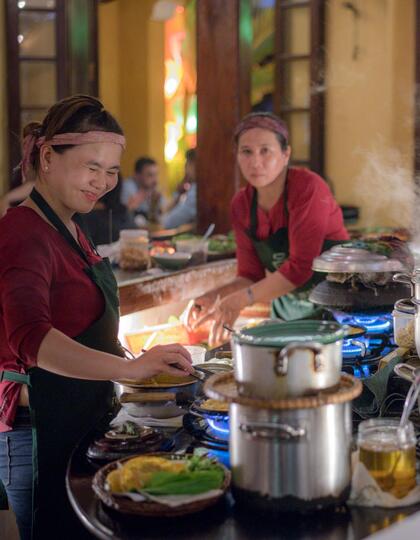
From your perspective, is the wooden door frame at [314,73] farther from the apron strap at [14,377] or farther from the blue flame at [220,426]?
the blue flame at [220,426]

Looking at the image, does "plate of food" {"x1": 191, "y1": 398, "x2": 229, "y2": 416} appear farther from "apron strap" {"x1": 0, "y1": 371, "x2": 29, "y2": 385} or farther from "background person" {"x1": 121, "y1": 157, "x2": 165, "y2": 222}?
"background person" {"x1": 121, "y1": 157, "x2": 165, "y2": 222}

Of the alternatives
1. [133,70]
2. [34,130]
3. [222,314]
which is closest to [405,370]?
[34,130]

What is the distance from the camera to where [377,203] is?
10031 mm

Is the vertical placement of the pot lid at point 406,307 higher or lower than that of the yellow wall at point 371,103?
lower

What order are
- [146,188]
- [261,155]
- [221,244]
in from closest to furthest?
[261,155], [221,244], [146,188]

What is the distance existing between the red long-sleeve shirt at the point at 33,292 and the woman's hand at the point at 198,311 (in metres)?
1.45

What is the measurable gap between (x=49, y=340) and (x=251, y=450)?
71 cm

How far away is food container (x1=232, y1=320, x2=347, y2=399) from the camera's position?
82.4 inches

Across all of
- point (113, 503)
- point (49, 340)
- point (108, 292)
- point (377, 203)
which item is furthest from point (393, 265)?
point (377, 203)

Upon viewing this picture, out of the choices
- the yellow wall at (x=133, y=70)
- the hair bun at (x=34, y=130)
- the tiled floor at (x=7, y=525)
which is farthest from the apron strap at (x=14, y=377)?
the yellow wall at (x=133, y=70)

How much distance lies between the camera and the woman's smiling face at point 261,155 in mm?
4969

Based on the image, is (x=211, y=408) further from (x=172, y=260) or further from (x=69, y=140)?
(x=172, y=260)

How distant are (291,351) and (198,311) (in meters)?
2.61

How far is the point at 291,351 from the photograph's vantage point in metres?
2.08
